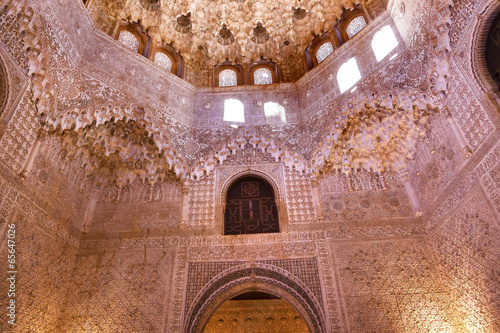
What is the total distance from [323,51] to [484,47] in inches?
177

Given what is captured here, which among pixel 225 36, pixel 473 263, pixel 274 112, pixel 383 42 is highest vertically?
pixel 225 36

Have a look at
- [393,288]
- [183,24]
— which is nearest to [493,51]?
[393,288]

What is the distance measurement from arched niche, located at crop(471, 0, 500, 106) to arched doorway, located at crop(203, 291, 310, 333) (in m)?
6.47

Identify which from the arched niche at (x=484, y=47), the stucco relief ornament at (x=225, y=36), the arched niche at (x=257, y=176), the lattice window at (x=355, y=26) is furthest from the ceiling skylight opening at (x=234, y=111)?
the arched niche at (x=484, y=47)

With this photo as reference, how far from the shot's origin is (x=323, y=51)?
8930mm

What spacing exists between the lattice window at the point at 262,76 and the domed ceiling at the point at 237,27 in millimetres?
357

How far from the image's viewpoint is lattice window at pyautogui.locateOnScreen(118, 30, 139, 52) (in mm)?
8125

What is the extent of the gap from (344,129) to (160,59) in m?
5.10

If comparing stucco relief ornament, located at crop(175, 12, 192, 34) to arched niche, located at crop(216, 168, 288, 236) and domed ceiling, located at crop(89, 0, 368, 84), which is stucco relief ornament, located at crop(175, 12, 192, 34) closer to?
domed ceiling, located at crop(89, 0, 368, 84)

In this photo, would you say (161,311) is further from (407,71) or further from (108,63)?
(407,71)

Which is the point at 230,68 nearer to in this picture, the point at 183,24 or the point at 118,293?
the point at 183,24

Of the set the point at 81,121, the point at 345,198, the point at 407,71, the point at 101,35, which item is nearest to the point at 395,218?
the point at 345,198

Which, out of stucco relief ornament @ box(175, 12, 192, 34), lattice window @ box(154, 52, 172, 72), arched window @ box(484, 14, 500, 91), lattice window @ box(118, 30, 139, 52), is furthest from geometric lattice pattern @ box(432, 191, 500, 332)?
stucco relief ornament @ box(175, 12, 192, 34)

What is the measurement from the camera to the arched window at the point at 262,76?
9227mm
